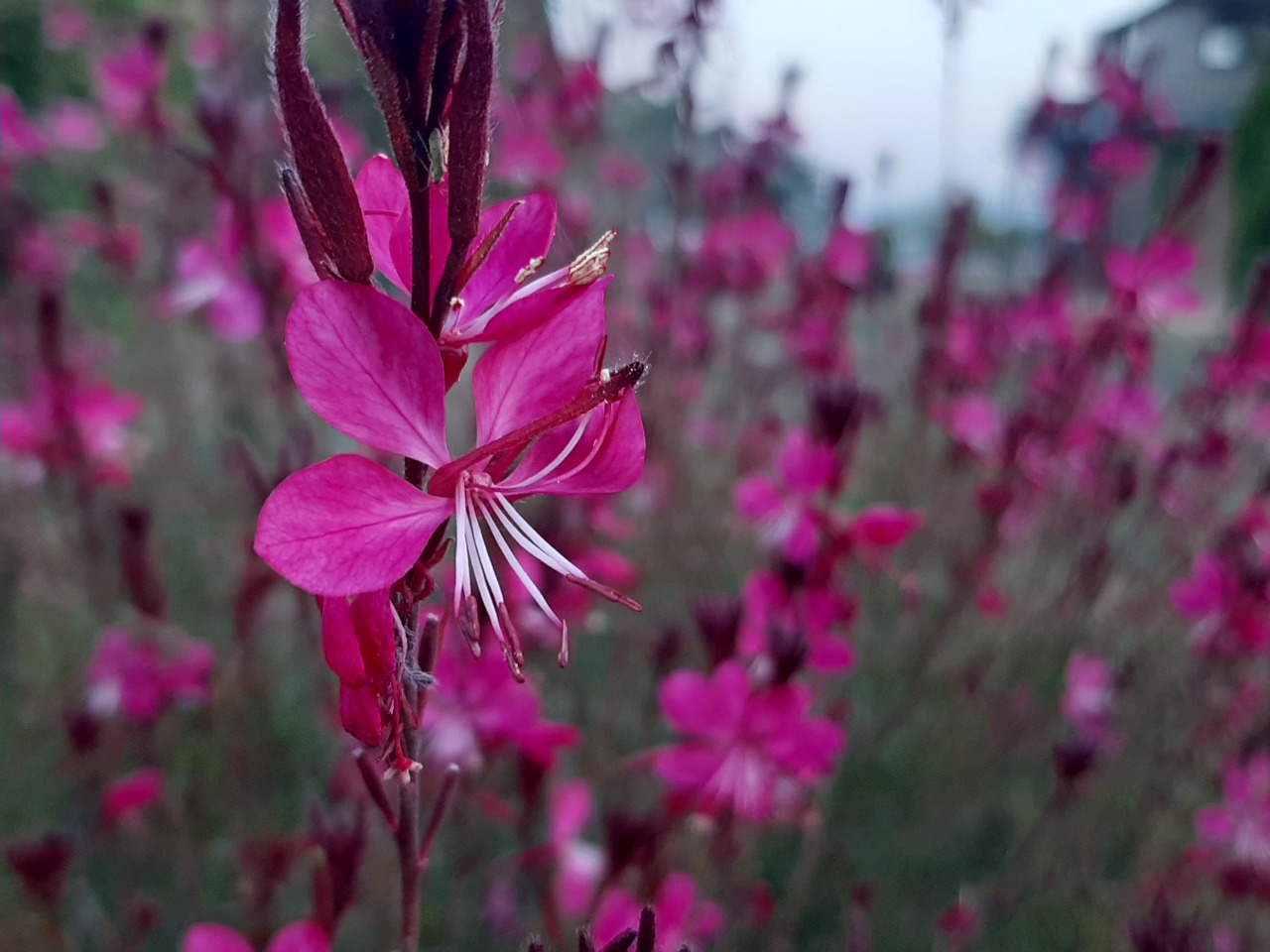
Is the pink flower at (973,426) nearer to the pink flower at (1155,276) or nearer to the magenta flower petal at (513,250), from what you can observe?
the pink flower at (1155,276)

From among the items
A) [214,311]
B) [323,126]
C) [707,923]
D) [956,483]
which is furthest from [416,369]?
[956,483]

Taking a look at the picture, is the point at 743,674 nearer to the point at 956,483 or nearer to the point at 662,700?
the point at 662,700

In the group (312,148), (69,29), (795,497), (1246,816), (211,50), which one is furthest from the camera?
(69,29)

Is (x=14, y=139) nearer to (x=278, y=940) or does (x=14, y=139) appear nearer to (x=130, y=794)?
(x=130, y=794)

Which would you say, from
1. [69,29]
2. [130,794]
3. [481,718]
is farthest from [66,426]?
[69,29]

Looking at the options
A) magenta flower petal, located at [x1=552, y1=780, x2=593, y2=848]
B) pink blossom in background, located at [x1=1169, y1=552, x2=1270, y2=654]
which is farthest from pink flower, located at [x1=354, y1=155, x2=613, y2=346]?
pink blossom in background, located at [x1=1169, y1=552, x2=1270, y2=654]

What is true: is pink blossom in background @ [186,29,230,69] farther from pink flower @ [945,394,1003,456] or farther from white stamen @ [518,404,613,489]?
white stamen @ [518,404,613,489]
